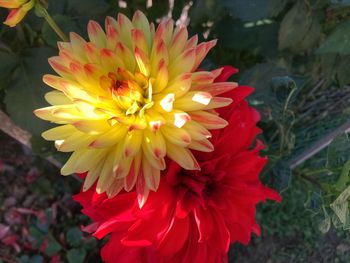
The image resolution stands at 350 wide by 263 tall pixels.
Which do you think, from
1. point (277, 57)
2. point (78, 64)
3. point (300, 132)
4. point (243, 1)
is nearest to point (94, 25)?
point (78, 64)

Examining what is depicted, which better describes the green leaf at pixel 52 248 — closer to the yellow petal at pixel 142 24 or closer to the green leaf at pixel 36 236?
the green leaf at pixel 36 236

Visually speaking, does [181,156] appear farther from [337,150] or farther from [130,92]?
[337,150]

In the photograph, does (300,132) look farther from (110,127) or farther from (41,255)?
(110,127)

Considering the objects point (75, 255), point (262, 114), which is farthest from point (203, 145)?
point (75, 255)

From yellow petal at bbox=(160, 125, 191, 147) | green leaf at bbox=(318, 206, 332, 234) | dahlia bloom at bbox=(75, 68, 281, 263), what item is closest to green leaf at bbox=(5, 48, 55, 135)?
dahlia bloom at bbox=(75, 68, 281, 263)

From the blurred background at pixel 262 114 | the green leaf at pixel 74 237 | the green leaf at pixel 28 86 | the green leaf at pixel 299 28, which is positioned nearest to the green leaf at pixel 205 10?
the blurred background at pixel 262 114

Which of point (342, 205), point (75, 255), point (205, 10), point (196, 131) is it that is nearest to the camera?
point (196, 131)
